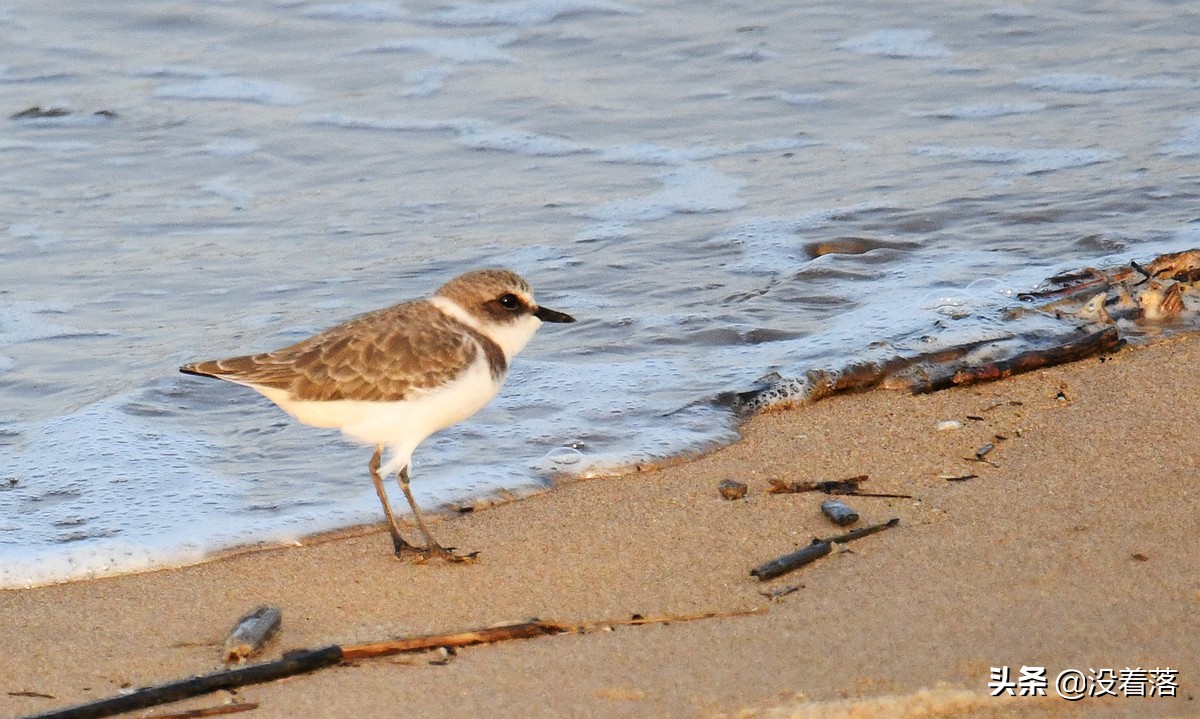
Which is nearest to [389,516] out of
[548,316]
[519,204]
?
[548,316]

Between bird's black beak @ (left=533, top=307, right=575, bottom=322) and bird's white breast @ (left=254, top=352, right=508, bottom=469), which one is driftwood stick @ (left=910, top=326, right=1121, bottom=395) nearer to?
bird's black beak @ (left=533, top=307, right=575, bottom=322)

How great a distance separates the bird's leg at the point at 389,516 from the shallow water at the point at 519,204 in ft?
0.84

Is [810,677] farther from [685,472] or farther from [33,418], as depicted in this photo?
[33,418]

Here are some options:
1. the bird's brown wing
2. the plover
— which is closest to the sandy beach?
the plover

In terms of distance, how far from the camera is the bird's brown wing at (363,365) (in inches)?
176

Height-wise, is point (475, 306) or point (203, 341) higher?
point (475, 306)

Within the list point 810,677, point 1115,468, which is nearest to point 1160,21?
point 1115,468

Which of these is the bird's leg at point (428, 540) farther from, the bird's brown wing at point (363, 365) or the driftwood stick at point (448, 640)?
the driftwood stick at point (448, 640)

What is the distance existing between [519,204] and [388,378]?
4466 mm

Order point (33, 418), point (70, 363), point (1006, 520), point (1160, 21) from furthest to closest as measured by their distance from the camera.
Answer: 1. point (1160, 21)
2. point (70, 363)
3. point (33, 418)
4. point (1006, 520)

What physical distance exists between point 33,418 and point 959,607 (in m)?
3.93

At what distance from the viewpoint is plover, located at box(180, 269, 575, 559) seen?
4.46 meters

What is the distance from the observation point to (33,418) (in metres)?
5.88

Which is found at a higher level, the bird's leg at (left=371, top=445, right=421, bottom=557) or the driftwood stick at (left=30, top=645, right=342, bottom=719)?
the driftwood stick at (left=30, top=645, right=342, bottom=719)
